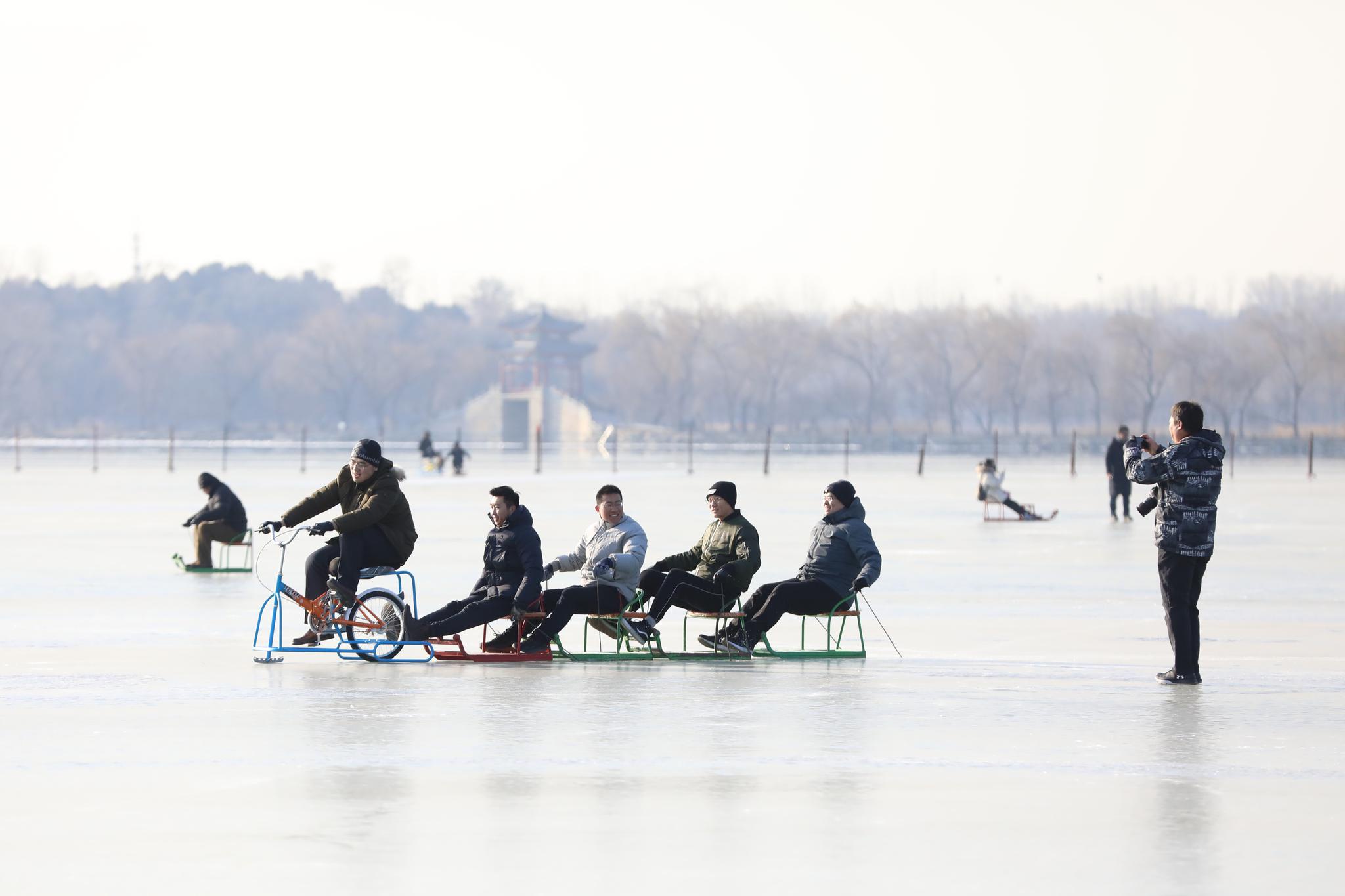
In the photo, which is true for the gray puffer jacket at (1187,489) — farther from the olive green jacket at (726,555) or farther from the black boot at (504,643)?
the black boot at (504,643)

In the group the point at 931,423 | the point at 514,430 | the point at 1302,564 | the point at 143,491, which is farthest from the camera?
the point at 931,423

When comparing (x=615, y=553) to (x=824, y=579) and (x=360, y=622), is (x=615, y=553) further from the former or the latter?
(x=360, y=622)

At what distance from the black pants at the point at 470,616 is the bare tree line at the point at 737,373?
372 ft

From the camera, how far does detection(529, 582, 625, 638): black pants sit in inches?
462

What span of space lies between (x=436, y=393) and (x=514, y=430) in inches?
946

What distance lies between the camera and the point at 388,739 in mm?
8789

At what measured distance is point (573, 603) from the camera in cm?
1173

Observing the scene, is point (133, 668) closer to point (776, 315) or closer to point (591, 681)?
point (591, 681)

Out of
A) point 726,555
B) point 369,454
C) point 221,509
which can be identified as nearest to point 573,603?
point 726,555

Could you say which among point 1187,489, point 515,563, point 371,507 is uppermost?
point 1187,489

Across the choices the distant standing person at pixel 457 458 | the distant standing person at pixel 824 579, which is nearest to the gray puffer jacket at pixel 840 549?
the distant standing person at pixel 824 579

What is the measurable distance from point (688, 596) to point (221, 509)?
8.19 m

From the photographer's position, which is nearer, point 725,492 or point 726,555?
point 725,492

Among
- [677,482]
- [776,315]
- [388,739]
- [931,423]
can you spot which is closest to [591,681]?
[388,739]
